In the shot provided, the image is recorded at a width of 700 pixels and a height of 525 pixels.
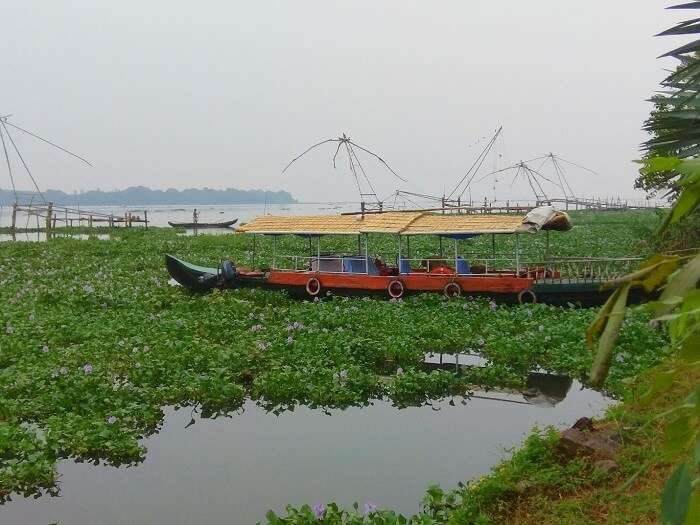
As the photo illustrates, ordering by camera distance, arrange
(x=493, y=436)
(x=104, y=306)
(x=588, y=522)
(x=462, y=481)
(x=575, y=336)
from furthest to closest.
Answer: (x=104, y=306) → (x=575, y=336) → (x=493, y=436) → (x=462, y=481) → (x=588, y=522)

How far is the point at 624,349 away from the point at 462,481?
139 inches

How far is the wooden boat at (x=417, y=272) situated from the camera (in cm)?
1066

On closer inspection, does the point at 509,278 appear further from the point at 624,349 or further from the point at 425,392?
the point at 425,392

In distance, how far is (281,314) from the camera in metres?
10.3

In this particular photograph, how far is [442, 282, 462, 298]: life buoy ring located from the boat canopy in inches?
38.1

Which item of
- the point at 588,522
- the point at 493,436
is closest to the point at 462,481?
the point at 493,436

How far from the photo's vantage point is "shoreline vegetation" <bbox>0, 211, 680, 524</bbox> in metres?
5.04

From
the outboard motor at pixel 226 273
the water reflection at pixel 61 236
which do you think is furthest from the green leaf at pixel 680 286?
the water reflection at pixel 61 236

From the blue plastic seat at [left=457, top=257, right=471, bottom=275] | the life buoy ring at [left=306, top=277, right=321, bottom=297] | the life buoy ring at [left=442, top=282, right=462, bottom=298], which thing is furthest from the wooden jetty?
the life buoy ring at [left=442, top=282, right=462, bottom=298]

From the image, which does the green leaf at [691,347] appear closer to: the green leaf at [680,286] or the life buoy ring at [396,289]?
the green leaf at [680,286]

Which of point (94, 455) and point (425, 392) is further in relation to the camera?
point (425, 392)

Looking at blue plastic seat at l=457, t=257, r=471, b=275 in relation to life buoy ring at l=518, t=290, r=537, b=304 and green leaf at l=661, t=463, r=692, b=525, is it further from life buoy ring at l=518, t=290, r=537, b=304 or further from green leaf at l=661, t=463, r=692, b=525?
green leaf at l=661, t=463, r=692, b=525

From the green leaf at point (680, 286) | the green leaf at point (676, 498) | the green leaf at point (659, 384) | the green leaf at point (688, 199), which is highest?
the green leaf at point (688, 199)

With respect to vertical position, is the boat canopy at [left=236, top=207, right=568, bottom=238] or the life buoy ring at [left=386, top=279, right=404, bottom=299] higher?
the boat canopy at [left=236, top=207, right=568, bottom=238]
